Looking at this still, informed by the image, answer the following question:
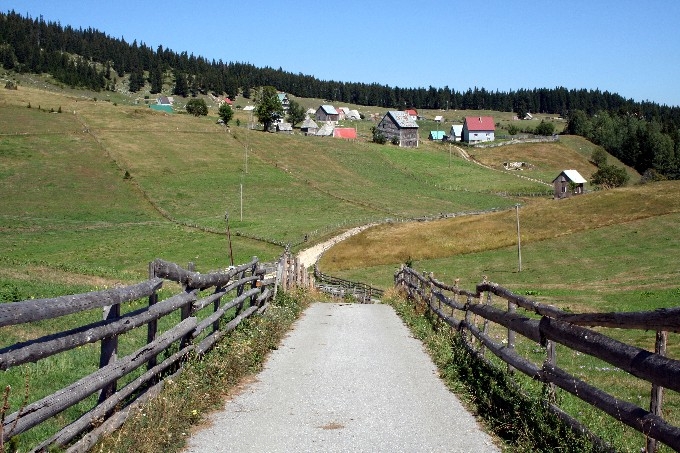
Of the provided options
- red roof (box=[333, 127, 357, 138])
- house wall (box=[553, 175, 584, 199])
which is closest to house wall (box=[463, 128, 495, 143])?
red roof (box=[333, 127, 357, 138])

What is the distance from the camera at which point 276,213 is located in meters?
87.1

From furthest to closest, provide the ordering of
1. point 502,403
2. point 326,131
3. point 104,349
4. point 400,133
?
point 326,131, point 400,133, point 502,403, point 104,349

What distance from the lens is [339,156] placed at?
5266 inches

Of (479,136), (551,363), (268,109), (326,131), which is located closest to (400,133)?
(326,131)

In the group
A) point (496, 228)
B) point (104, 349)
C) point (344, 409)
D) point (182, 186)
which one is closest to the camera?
point (104, 349)

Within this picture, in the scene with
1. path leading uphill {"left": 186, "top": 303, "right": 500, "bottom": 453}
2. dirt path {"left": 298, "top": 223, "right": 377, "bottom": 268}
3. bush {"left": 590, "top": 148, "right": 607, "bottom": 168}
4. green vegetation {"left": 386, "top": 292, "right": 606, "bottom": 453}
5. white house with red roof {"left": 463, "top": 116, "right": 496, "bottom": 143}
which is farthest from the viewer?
white house with red roof {"left": 463, "top": 116, "right": 496, "bottom": 143}

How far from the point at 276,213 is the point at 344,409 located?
7815cm

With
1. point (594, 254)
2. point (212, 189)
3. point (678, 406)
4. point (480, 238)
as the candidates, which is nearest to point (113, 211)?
point (212, 189)

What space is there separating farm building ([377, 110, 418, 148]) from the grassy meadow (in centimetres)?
2559

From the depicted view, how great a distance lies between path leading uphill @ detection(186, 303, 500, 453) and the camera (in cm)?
786

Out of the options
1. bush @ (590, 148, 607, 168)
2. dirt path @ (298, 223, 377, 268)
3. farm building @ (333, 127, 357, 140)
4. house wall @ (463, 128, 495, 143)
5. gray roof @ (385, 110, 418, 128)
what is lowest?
dirt path @ (298, 223, 377, 268)

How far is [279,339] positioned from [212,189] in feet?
274

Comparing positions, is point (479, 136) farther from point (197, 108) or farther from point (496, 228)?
point (496, 228)

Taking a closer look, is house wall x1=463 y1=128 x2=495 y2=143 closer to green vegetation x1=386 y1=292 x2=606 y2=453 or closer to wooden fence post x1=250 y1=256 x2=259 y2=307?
wooden fence post x1=250 y1=256 x2=259 y2=307
